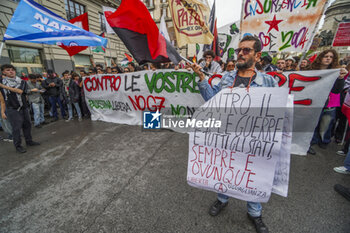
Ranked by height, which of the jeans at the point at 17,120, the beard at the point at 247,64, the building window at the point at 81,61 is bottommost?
the jeans at the point at 17,120

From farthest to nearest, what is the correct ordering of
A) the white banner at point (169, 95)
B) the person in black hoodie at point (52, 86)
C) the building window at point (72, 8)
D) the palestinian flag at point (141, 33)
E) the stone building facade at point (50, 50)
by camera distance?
the building window at point (72, 8)
the stone building facade at point (50, 50)
the person in black hoodie at point (52, 86)
the white banner at point (169, 95)
the palestinian flag at point (141, 33)

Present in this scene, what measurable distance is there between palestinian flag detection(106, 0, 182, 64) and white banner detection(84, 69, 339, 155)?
174cm

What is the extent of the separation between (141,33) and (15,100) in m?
3.36

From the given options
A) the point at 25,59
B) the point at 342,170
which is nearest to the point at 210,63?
the point at 342,170

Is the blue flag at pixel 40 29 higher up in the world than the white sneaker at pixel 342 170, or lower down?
higher up

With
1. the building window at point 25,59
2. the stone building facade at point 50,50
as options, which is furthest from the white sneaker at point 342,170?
the building window at point 25,59

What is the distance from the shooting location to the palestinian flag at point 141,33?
2.19 m

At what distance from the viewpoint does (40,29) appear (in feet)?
11.1

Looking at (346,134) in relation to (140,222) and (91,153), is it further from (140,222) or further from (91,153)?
(91,153)

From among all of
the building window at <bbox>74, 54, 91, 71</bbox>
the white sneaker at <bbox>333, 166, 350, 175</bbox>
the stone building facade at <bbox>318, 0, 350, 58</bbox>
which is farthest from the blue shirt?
the stone building facade at <bbox>318, 0, 350, 58</bbox>

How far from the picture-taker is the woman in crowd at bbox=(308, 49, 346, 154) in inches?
119

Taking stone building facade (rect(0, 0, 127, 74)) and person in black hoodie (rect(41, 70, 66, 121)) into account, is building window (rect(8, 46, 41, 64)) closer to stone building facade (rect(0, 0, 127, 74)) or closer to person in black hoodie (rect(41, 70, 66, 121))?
stone building facade (rect(0, 0, 127, 74))

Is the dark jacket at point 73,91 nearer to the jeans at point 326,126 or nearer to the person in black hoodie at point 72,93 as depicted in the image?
the person in black hoodie at point 72,93

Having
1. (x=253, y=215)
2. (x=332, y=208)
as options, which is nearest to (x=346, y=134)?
(x=332, y=208)
